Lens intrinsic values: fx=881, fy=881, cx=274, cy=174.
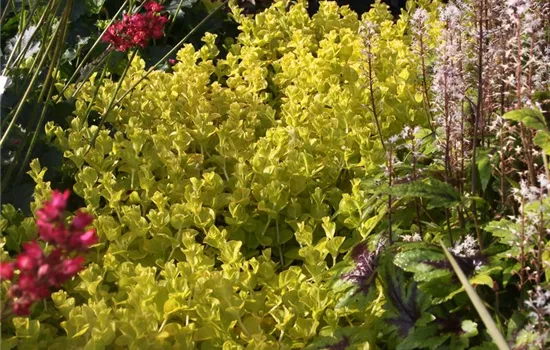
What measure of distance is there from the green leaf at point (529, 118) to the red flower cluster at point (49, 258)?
3.54ft

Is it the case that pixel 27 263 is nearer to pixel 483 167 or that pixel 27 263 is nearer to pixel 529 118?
pixel 529 118

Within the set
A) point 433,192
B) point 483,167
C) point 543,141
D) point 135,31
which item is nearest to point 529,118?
point 543,141

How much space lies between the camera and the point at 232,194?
103 inches

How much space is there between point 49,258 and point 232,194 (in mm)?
1530

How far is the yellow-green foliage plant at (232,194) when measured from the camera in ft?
6.80

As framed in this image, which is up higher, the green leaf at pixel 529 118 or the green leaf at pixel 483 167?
the green leaf at pixel 529 118

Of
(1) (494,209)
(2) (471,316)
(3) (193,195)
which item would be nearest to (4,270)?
(2) (471,316)

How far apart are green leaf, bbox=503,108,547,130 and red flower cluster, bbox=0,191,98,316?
3.54 ft

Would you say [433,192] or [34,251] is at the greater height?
[34,251]

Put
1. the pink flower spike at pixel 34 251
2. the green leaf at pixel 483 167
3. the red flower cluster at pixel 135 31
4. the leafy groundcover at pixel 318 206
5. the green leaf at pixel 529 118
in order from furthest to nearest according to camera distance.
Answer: the red flower cluster at pixel 135 31 → the green leaf at pixel 483 167 → the leafy groundcover at pixel 318 206 → the green leaf at pixel 529 118 → the pink flower spike at pixel 34 251

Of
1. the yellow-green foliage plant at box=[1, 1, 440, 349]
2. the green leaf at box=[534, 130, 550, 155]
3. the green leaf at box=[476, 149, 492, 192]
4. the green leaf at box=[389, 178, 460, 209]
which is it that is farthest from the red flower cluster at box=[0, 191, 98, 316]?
the green leaf at box=[476, 149, 492, 192]

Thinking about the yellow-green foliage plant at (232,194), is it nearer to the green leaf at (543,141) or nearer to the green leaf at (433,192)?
the green leaf at (433,192)

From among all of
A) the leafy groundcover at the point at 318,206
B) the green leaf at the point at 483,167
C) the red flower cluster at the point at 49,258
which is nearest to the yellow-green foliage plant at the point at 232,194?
the leafy groundcover at the point at 318,206

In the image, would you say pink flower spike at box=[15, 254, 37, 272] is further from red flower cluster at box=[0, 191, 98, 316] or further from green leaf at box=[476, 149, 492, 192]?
green leaf at box=[476, 149, 492, 192]
